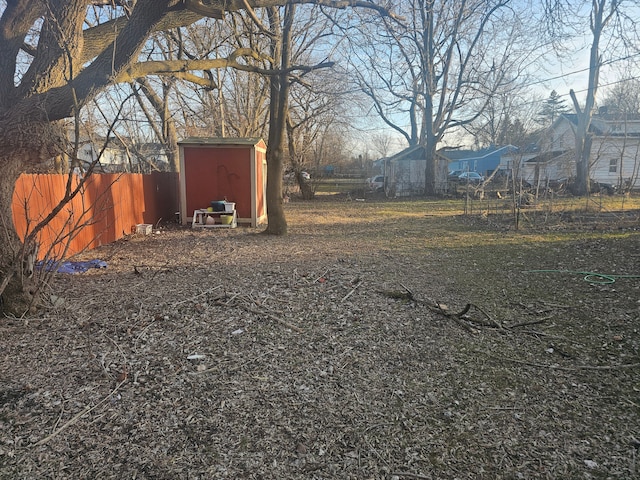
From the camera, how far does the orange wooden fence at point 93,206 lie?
5.80 meters

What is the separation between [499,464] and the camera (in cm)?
207

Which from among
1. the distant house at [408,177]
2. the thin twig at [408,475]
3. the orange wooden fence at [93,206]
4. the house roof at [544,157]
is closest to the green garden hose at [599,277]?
the thin twig at [408,475]

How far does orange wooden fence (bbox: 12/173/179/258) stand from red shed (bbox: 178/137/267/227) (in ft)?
3.33

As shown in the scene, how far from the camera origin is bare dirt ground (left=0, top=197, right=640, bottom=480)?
2102mm

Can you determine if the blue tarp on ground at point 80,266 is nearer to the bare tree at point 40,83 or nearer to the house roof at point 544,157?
the bare tree at point 40,83

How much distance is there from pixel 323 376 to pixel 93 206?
2.66m

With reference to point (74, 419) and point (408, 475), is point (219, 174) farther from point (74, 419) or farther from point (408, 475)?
point (408, 475)

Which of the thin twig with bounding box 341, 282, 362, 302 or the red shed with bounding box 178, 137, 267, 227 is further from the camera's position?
the red shed with bounding box 178, 137, 267, 227

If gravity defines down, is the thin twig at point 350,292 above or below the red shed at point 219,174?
below

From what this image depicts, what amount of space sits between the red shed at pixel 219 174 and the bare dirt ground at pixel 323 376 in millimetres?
5565

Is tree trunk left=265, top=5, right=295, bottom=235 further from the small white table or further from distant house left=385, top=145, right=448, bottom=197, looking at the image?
distant house left=385, top=145, right=448, bottom=197

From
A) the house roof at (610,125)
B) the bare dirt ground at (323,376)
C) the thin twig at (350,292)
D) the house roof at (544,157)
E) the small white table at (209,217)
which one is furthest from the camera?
the house roof at (610,125)

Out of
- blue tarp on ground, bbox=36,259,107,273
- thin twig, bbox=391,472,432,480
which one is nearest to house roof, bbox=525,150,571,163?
blue tarp on ground, bbox=36,259,107,273

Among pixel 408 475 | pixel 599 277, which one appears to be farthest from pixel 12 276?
pixel 599 277
